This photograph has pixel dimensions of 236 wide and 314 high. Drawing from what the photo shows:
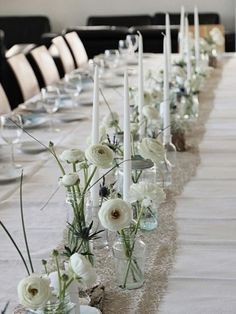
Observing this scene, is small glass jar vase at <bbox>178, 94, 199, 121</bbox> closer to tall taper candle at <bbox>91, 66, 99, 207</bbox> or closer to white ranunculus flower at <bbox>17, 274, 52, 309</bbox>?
tall taper candle at <bbox>91, 66, 99, 207</bbox>

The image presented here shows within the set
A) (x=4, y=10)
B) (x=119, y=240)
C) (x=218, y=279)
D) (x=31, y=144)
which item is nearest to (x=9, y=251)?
(x=119, y=240)

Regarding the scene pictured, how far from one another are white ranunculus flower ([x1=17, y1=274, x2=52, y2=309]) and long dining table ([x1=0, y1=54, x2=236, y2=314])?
0.31 meters

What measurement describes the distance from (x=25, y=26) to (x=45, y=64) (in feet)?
14.6

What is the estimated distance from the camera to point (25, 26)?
8.87 m

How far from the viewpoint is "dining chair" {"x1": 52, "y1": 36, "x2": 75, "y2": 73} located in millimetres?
5082

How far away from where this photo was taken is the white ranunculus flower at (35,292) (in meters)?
1.00

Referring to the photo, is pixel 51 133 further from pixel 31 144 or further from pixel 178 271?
pixel 178 271

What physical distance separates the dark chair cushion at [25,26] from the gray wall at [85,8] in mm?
192

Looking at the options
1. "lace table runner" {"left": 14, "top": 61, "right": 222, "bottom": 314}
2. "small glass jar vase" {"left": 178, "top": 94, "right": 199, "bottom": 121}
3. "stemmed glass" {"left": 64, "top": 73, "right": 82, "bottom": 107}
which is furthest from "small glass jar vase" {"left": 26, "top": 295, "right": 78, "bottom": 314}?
"stemmed glass" {"left": 64, "top": 73, "right": 82, "bottom": 107}

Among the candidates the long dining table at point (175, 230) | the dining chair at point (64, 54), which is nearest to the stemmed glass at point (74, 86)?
the long dining table at point (175, 230)

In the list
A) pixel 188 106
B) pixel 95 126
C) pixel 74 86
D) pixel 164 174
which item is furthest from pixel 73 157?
pixel 74 86

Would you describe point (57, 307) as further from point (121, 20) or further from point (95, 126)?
point (121, 20)

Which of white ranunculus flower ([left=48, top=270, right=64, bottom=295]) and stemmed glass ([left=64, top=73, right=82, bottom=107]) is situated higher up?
white ranunculus flower ([left=48, top=270, right=64, bottom=295])

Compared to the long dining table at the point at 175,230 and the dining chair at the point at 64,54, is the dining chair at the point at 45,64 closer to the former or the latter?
the dining chair at the point at 64,54
